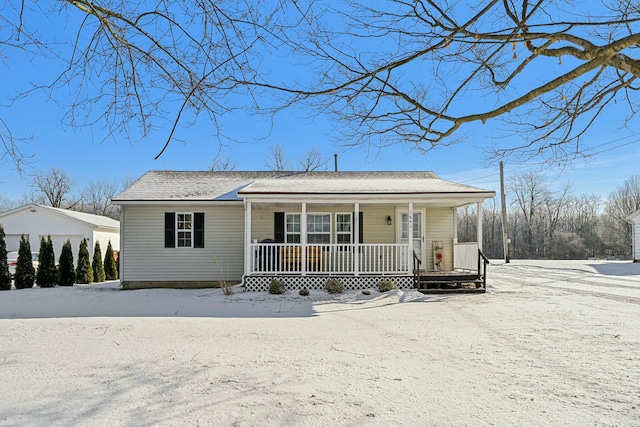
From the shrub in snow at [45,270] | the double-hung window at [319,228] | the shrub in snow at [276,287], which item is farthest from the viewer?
the shrub in snow at [45,270]

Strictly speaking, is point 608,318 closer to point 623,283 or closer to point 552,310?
point 552,310

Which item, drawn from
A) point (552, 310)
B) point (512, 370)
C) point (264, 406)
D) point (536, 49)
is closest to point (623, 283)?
point (552, 310)

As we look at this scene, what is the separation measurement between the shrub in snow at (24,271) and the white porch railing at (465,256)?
47.3 feet

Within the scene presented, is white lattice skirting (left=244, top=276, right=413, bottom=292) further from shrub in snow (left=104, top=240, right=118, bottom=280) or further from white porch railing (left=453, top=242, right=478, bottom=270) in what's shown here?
shrub in snow (left=104, top=240, right=118, bottom=280)

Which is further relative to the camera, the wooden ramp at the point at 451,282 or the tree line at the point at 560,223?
the tree line at the point at 560,223

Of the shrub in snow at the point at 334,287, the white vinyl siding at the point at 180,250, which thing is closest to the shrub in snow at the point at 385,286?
the shrub in snow at the point at 334,287

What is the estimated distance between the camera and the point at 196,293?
12219mm

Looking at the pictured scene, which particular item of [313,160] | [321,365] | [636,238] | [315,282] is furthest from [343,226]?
[636,238]

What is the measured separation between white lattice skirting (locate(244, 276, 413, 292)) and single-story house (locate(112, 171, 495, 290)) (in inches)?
1.1

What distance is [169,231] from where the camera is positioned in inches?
528

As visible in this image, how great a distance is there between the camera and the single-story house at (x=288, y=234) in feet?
39.9

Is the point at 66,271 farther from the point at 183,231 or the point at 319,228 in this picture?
the point at 319,228

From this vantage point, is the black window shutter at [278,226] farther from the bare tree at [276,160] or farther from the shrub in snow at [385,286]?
the bare tree at [276,160]

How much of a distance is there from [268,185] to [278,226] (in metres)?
1.43
